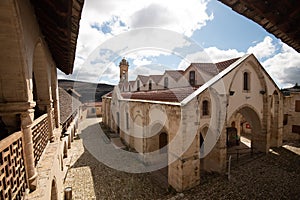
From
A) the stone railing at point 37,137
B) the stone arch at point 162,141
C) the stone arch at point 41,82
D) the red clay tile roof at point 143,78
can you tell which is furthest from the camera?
the red clay tile roof at point 143,78

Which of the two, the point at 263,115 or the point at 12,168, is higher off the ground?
the point at 12,168

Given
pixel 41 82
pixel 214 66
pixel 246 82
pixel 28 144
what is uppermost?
pixel 214 66

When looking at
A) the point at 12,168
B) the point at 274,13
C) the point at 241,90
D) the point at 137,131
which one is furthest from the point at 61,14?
the point at 241,90

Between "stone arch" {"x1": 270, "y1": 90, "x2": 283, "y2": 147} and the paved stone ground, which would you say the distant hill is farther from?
"stone arch" {"x1": 270, "y1": 90, "x2": 283, "y2": 147}

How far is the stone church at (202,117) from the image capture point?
8.62 meters

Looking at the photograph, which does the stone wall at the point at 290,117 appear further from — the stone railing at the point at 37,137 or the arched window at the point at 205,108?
the stone railing at the point at 37,137

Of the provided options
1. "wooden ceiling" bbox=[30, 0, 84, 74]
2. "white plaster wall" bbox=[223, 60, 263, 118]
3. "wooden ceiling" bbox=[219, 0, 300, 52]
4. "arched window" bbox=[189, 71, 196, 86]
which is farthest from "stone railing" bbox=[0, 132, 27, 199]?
"arched window" bbox=[189, 71, 196, 86]

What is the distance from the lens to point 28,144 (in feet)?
10.4

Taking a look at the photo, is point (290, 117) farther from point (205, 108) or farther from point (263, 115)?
point (205, 108)

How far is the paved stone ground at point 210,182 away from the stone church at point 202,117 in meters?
0.82

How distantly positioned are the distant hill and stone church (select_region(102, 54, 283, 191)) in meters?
42.6

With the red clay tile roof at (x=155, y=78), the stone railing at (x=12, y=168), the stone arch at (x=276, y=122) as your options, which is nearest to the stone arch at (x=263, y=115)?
the stone arch at (x=276, y=122)

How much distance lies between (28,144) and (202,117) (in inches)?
341

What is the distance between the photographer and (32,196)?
3172 mm
